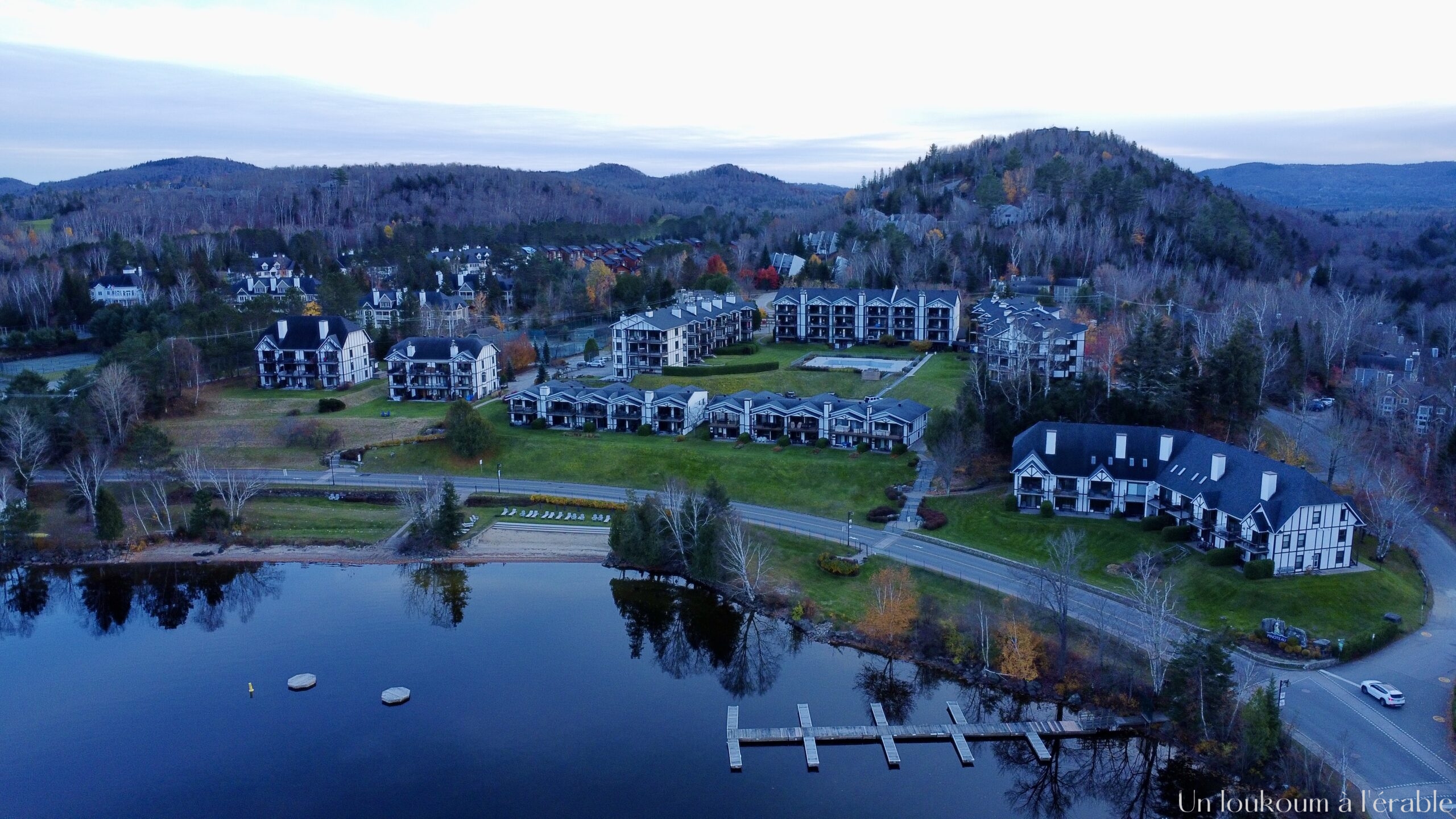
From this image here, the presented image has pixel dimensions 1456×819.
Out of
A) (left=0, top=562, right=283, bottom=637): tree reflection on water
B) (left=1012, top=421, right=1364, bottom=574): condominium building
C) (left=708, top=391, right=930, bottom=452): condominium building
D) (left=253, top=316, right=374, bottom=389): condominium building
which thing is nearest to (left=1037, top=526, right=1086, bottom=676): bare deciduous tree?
(left=1012, top=421, right=1364, bottom=574): condominium building

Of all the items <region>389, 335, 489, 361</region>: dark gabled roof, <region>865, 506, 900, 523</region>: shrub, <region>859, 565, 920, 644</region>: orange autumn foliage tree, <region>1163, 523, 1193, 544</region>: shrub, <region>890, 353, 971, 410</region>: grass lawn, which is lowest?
<region>859, 565, 920, 644</region>: orange autumn foliage tree

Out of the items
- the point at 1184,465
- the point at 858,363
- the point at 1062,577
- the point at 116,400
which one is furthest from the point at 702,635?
the point at 116,400

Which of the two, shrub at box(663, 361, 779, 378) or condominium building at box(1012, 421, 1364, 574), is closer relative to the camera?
condominium building at box(1012, 421, 1364, 574)

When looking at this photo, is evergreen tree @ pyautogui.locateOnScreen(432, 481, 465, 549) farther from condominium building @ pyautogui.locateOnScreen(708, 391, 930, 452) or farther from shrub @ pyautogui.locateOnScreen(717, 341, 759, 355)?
shrub @ pyautogui.locateOnScreen(717, 341, 759, 355)

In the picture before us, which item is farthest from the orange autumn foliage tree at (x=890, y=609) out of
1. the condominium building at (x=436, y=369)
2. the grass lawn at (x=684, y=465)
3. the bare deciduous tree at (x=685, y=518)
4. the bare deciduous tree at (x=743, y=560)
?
the condominium building at (x=436, y=369)

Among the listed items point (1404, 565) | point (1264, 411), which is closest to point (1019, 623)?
point (1404, 565)

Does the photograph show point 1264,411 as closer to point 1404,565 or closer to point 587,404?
point 1404,565

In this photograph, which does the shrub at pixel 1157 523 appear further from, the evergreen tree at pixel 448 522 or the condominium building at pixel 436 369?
the condominium building at pixel 436 369
